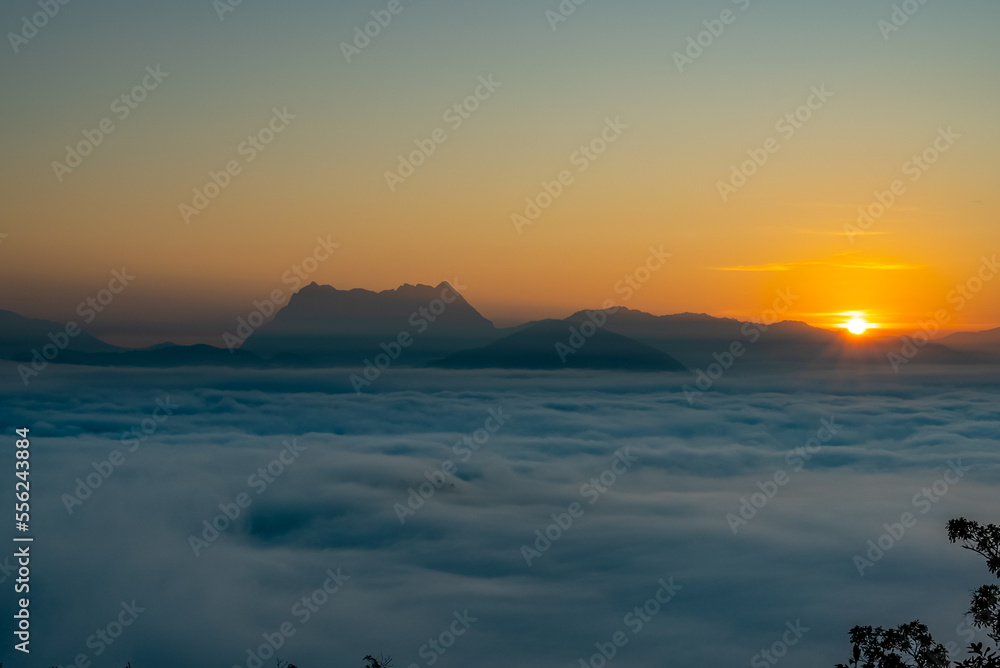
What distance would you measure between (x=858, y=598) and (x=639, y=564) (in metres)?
44.8

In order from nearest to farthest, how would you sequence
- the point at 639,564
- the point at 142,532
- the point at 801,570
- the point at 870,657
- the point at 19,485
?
the point at 870,657 < the point at 19,485 < the point at 801,570 < the point at 639,564 < the point at 142,532

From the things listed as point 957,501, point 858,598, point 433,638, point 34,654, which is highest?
point 957,501

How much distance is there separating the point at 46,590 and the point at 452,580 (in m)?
84.8

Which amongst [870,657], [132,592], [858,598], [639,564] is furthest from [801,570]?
[870,657]

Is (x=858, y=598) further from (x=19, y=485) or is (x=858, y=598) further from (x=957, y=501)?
(x=19, y=485)

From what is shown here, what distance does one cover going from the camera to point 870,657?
570 inches

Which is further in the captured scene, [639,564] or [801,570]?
[639,564]

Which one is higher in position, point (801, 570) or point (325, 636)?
point (801, 570)

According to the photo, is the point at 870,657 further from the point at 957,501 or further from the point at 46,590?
the point at 957,501

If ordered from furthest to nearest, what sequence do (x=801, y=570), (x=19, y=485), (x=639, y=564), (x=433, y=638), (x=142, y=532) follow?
(x=142, y=532), (x=639, y=564), (x=801, y=570), (x=433, y=638), (x=19, y=485)

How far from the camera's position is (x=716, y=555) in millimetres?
164750

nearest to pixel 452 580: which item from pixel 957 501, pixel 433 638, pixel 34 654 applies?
pixel 433 638

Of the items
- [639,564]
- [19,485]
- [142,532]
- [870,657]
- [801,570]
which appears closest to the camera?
[870,657]

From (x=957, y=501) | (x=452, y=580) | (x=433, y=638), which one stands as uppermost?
(x=957, y=501)
